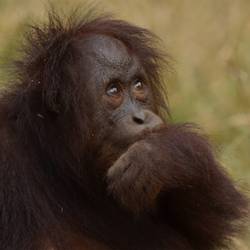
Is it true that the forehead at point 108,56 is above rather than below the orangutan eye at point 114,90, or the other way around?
above

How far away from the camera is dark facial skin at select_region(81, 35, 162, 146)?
5.44 metres

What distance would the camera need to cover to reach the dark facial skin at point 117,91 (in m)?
5.44

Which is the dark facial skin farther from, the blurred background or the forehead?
the blurred background

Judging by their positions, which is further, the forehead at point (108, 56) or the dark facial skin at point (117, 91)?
the forehead at point (108, 56)

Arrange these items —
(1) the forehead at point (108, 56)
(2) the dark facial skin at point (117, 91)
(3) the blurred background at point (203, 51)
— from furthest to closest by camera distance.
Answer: (3) the blurred background at point (203, 51) < (1) the forehead at point (108, 56) < (2) the dark facial skin at point (117, 91)

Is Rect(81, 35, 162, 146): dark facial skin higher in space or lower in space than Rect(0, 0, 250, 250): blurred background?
higher

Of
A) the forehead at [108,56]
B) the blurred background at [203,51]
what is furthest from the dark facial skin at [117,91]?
the blurred background at [203,51]

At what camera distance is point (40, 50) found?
570 cm

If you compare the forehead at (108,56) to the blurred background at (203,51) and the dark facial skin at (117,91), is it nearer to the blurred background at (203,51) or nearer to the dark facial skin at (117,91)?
the dark facial skin at (117,91)

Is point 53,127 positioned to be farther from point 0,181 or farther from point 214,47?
point 214,47

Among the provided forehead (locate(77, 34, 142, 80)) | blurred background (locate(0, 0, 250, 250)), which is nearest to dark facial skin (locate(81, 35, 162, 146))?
forehead (locate(77, 34, 142, 80))

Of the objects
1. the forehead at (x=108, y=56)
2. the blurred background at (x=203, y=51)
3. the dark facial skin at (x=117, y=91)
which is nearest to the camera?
the dark facial skin at (x=117, y=91)

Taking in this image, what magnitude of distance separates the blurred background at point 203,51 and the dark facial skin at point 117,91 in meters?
2.35

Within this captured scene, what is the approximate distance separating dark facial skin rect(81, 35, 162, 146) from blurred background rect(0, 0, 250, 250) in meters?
2.35
